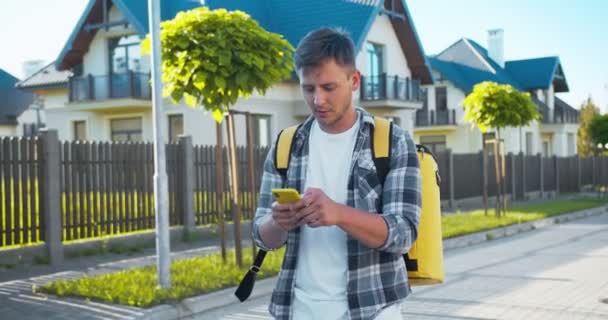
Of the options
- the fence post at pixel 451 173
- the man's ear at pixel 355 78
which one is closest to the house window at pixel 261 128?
the fence post at pixel 451 173

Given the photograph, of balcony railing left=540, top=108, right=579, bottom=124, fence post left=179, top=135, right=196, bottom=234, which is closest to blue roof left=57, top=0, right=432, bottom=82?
fence post left=179, top=135, right=196, bottom=234

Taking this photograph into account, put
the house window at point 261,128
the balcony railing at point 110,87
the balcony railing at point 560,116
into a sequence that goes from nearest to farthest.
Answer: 1. the balcony railing at point 110,87
2. the house window at point 261,128
3. the balcony railing at point 560,116

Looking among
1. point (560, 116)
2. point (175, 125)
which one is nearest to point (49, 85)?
point (175, 125)

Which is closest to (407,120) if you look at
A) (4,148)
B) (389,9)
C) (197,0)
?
(389,9)

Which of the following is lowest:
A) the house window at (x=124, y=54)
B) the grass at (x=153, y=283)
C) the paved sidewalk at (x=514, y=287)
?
the paved sidewalk at (x=514, y=287)

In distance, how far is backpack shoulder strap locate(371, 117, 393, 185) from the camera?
248cm

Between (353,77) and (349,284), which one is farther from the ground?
(353,77)

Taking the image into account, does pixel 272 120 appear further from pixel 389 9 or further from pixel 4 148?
pixel 4 148

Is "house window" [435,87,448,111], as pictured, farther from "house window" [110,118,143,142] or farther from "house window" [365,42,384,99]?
"house window" [110,118,143,142]

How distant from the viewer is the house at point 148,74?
93.2 feet

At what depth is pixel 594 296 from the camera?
27.2 feet

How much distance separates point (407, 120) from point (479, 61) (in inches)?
623

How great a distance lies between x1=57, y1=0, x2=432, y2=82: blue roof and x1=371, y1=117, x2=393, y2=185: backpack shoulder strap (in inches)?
1040

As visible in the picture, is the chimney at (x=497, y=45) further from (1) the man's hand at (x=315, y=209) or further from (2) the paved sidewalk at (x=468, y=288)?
(1) the man's hand at (x=315, y=209)
